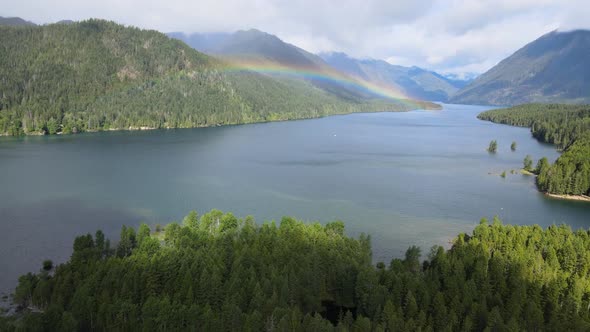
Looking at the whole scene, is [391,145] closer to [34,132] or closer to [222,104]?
[222,104]

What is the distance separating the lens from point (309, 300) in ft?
94.2

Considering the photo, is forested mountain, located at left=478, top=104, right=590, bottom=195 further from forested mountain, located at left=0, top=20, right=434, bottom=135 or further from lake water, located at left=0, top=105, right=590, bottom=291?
forested mountain, located at left=0, top=20, right=434, bottom=135

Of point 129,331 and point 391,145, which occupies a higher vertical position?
point 391,145

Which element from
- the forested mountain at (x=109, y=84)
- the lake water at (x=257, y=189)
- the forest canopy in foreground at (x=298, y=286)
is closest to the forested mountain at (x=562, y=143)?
the lake water at (x=257, y=189)

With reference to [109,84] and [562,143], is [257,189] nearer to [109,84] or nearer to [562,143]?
[562,143]

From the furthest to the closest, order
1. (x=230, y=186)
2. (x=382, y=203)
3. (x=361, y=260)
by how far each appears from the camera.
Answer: (x=230, y=186) < (x=382, y=203) < (x=361, y=260)

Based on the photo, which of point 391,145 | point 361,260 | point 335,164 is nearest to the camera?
point 361,260

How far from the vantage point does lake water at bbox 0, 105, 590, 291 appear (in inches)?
1788

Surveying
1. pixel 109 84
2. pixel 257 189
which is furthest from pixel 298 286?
pixel 109 84

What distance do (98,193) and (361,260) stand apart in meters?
41.2

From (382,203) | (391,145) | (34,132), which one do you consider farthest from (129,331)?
(34,132)

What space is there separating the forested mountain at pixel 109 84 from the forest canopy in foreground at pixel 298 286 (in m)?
106

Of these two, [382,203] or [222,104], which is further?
[222,104]

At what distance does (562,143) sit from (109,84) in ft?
485
